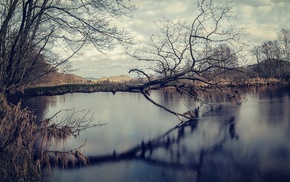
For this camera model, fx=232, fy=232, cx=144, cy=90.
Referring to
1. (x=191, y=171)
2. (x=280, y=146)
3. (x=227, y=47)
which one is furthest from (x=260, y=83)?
(x=191, y=171)

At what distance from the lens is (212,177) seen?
4418 millimetres

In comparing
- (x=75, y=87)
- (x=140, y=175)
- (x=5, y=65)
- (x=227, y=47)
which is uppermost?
(x=227, y=47)

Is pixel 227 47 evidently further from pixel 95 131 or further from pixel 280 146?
pixel 95 131

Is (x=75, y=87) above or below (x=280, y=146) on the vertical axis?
above

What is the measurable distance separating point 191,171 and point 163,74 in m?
5.58

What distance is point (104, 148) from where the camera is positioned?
6.63 m

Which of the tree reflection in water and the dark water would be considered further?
the tree reflection in water

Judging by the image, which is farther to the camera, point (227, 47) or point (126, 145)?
point (227, 47)

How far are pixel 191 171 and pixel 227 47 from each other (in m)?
5.74

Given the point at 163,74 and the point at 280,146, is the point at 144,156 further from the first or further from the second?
the point at 163,74

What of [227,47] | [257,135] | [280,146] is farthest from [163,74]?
[280,146]

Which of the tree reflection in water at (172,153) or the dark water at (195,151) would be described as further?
the tree reflection in water at (172,153)

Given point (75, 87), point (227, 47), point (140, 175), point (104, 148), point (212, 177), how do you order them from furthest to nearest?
point (227, 47) → point (75, 87) → point (104, 148) → point (140, 175) → point (212, 177)

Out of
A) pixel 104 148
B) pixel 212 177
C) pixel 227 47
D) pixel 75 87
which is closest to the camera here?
pixel 212 177
